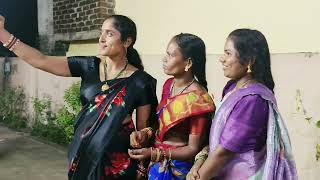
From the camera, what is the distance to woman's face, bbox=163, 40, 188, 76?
2.16 m

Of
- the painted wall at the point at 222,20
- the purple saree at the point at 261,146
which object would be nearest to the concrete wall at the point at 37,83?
the painted wall at the point at 222,20

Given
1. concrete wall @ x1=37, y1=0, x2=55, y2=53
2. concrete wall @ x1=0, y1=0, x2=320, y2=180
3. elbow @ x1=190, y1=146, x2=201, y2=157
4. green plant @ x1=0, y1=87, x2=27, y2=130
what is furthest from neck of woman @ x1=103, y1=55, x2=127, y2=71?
green plant @ x1=0, y1=87, x2=27, y2=130

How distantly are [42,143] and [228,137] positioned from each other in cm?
536

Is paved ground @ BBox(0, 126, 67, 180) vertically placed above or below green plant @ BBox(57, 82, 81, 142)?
below

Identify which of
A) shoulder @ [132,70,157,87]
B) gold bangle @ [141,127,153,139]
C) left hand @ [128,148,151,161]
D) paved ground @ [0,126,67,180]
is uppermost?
shoulder @ [132,70,157,87]

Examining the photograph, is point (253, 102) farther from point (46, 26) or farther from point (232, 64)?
point (46, 26)

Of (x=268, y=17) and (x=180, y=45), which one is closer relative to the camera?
(x=180, y=45)

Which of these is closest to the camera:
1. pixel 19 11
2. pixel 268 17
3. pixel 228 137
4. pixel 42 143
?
pixel 228 137

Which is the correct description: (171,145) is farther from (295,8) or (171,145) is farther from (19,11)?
(19,11)

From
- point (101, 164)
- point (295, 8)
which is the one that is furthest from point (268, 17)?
point (101, 164)

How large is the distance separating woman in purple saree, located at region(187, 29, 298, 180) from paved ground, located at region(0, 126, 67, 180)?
3.43 meters

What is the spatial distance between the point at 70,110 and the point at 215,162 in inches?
198

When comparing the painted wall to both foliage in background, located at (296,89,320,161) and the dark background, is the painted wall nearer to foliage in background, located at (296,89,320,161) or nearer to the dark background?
foliage in background, located at (296,89,320,161)

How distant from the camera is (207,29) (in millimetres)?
4406
